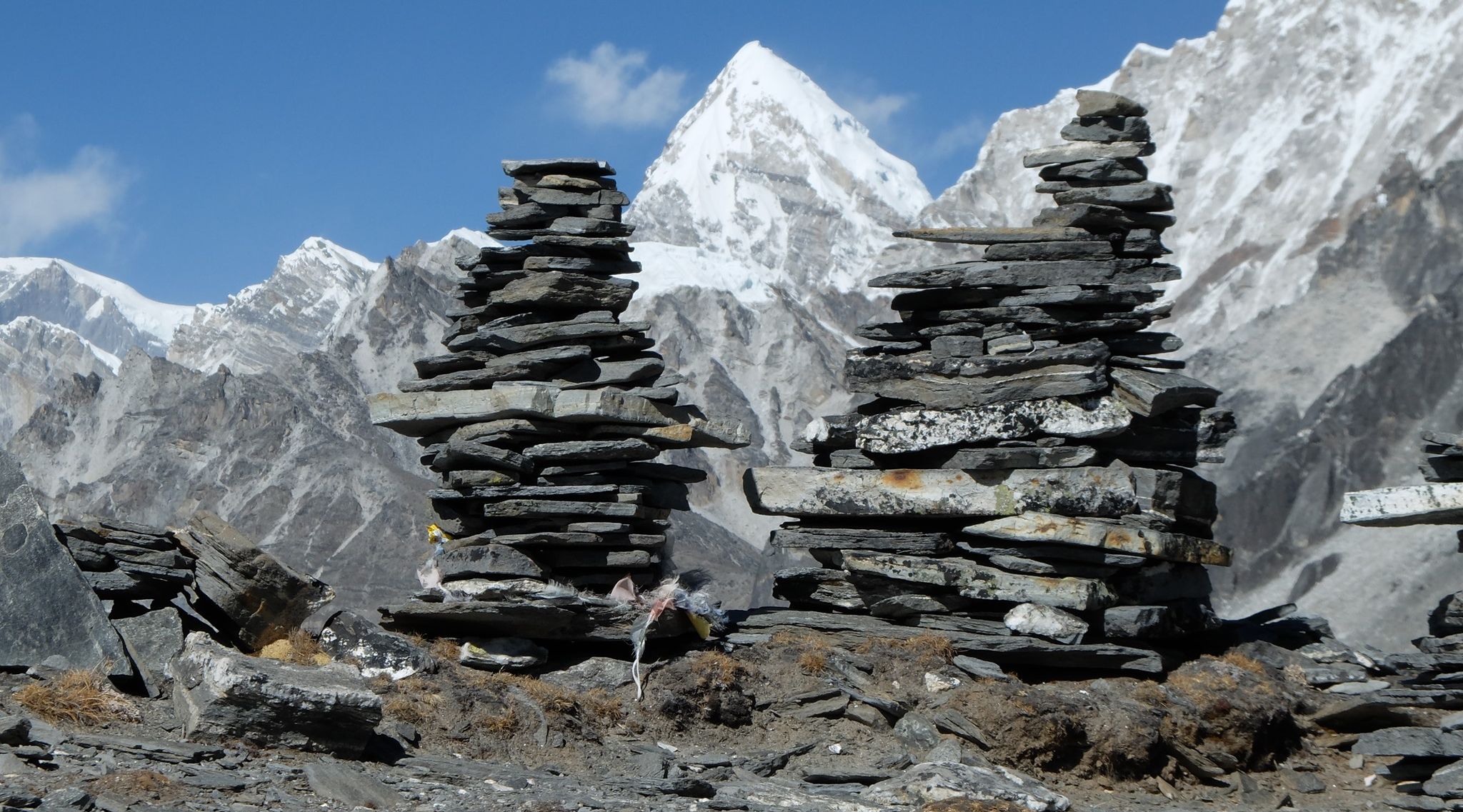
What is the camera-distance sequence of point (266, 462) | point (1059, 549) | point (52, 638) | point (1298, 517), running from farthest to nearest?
point (1298, 517) → point (266, 462) → point (1059, 549) → point (52, 638)

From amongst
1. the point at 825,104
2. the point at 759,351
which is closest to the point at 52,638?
the point at 759,351

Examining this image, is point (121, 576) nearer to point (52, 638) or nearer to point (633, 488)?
point (52, 638)

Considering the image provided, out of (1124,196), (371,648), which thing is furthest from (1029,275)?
(371,648)

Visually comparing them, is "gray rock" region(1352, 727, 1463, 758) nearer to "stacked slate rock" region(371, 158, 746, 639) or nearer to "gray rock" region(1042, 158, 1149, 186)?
"gray rock" region(1042, 158, 1149, 186)

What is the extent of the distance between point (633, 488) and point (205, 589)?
11.2 ft

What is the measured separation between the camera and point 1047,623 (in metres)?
12.4

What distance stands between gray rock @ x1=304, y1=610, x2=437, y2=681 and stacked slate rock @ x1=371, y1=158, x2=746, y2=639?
60cm

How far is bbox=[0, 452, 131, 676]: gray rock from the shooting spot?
9.89m

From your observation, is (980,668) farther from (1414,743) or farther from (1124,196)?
(1124,196)

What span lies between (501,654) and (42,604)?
11.1ft

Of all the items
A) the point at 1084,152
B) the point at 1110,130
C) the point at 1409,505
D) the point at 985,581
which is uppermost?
the point at 1110,130

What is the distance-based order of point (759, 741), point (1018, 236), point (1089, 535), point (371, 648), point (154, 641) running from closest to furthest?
point (154, 641) → point (371, 648) → point (759, 741) → point (1089, 535) → point (1018, 236)

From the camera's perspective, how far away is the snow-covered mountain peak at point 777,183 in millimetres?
137000

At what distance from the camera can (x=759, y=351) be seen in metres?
109
